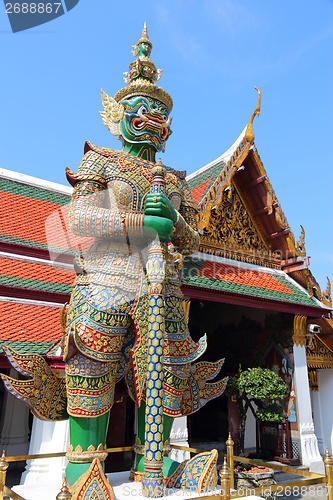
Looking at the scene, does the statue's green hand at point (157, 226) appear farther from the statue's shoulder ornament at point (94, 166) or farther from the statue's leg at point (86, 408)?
the statue's leg at point (86, 408)

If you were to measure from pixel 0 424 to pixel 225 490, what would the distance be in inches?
258

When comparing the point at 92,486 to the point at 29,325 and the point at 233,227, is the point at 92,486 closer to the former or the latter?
the point at 29,325

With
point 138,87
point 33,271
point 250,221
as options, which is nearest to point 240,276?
point 250,221

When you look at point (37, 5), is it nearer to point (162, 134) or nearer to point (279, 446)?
point (162, 134)

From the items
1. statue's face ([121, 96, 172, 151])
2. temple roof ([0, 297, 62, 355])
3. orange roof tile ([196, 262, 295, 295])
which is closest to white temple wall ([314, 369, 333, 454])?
orange roof tile ([196, 262, 295, 295])

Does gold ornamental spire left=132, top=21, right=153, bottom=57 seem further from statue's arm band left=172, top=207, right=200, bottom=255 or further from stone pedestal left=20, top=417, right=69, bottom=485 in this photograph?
stone pedestal left=20, top=417, right=69, bottom=485

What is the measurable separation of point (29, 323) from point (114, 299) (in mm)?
2643

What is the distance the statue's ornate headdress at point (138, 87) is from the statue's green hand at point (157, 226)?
1.27 meters

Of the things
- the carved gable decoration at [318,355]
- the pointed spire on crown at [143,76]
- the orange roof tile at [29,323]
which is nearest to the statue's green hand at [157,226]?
the pointed spire on crown at [143,76]

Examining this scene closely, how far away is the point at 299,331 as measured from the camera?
7730 millimetres

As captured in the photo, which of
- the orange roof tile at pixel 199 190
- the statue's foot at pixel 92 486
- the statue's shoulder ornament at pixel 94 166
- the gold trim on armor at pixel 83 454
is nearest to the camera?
the statue's foot at pixel 92 486

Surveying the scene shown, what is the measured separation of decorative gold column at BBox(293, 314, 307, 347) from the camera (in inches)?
303

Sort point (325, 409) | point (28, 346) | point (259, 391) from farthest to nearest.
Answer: point (325, 409)
point (259, 391)
point (28, 346)

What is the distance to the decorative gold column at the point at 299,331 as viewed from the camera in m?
7.68
